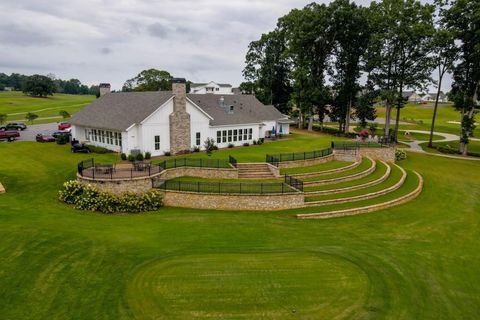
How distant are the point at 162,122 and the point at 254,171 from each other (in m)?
11.9

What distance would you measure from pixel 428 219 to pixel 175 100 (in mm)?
25999

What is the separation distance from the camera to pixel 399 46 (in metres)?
51.8

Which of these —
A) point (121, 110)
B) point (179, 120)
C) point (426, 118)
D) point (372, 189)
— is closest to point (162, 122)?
point (179, 120)

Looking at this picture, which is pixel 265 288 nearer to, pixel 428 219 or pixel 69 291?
pixel 69 291

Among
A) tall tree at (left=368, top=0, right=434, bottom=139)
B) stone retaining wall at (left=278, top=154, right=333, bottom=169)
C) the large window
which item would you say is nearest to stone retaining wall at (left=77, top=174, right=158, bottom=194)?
stone retaining wall at (left=278, top=154, right=333, bottom=169)

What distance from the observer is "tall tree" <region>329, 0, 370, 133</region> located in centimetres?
5631

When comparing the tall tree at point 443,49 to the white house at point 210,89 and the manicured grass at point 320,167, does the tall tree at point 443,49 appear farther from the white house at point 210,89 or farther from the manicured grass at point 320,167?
the white house at point 210,89

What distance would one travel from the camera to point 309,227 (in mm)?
22703

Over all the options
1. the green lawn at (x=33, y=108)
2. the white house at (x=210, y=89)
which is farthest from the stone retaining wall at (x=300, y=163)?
the green lawn at (x=33, y=108)

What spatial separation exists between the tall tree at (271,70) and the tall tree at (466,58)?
1179 inches

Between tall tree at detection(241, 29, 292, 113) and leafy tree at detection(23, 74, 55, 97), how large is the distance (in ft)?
283

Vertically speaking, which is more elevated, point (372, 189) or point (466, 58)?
point (466, 58)

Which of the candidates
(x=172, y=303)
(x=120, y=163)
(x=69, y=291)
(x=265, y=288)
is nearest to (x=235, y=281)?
(x=265, y=288)

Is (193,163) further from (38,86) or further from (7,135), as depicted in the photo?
(38,86)
